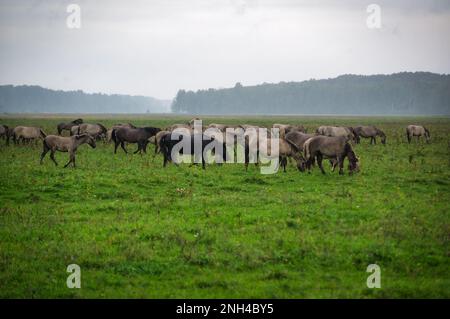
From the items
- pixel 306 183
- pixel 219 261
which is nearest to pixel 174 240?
pixel 219 261

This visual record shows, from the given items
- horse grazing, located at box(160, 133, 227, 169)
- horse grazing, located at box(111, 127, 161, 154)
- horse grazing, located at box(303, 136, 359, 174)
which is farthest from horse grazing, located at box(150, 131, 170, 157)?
horse grazing, located at box(303, 136, 359, 174)

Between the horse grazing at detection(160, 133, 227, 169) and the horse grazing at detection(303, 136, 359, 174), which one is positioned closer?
the horse grazing at detection(303, 136, 359, 174)

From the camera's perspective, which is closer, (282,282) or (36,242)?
(282,282)

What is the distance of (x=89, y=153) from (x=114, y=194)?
44.2ft

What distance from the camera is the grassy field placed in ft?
29.6

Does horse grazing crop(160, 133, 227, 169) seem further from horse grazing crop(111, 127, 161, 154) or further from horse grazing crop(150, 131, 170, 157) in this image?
horse grazing crop(111, 127, 161, 154)

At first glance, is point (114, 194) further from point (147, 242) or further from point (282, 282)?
point (282, 282)

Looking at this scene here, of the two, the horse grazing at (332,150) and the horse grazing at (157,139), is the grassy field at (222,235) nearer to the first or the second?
the horse grazing at (332,150)

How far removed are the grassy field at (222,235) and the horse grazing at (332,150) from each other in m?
1.15

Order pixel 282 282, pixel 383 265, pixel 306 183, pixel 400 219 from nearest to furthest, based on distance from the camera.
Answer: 1. pixel 282 282
2. pixel 383 265
3. pixel 400 219
4. pixel 306 183

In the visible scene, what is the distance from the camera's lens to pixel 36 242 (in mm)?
11328

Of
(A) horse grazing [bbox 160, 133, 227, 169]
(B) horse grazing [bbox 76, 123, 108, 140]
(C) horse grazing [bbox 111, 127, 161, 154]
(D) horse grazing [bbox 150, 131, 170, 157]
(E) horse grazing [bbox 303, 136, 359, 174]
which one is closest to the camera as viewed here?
(E) horse grazing [bbox 303, 136, 359, 174]

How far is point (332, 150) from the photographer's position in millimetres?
21406

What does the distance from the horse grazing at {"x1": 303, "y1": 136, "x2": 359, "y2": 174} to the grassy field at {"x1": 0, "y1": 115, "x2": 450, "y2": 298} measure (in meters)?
1.15
